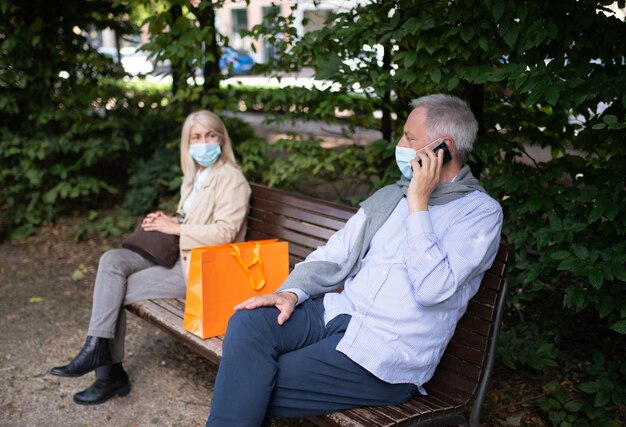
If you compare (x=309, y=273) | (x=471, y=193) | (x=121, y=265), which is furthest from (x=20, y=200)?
(x=471, y=193)

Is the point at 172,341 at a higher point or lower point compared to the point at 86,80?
lower

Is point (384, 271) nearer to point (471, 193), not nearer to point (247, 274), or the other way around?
point (471, 193)

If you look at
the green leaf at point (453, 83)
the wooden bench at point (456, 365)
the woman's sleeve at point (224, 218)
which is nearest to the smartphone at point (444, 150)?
the wooden bench at point (456, 365)

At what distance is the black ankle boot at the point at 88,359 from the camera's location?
3.44m

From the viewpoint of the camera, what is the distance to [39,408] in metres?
3.58

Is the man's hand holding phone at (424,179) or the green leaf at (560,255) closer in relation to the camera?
the man's hand holding phone at (424,179)

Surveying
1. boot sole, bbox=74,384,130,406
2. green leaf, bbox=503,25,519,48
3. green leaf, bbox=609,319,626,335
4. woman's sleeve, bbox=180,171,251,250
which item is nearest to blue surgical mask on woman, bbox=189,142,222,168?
woman's sleeve, bbox=180,171,251,250

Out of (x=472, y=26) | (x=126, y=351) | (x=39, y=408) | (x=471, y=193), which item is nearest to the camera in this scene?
(x=471, y=193)

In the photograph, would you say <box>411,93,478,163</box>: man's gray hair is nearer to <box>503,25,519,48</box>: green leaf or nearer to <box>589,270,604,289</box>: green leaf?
<box>503,25,519,48</box>: green leaf

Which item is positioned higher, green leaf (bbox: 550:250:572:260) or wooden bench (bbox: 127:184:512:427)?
green leaf (bbox: 550:250:572:260)

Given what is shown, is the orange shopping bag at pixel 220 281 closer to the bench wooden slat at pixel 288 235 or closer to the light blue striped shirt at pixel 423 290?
the bench wooden slat at pixel 288 235

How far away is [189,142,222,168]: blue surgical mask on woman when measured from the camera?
12.6ft

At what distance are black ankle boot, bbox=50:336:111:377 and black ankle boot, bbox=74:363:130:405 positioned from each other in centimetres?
15

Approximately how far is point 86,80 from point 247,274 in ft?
14.5
